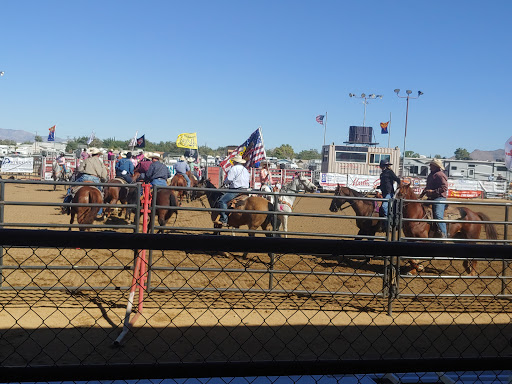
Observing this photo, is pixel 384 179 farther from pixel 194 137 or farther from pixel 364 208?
pixel 194 137

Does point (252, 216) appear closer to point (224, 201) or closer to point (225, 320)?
point (224, 201)

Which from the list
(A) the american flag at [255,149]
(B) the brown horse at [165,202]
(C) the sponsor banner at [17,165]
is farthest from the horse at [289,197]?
(C) the sponsor banner at [17,165]

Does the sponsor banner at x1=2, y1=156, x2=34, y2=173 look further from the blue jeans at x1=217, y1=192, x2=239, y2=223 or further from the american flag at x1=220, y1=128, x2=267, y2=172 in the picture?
the blue jeans at x1=217, y1=192, x2=239, y2=223

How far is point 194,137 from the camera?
28297 millimetres

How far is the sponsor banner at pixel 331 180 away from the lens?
35719 mm

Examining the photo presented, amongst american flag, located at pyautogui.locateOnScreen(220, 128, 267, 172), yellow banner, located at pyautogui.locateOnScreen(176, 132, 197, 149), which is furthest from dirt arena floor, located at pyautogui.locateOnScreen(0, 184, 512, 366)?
yellow banner, located at pyautogui.locateOnScreen(176, 132, 197, 149)

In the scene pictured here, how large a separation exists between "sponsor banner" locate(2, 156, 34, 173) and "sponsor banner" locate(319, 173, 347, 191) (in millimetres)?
19497

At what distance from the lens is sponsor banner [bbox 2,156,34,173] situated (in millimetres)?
33688

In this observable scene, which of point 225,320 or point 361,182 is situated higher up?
point 361,182

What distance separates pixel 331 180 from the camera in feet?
118

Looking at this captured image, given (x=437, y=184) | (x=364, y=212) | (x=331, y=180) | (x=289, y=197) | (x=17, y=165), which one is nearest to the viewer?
(x=437, y=184)

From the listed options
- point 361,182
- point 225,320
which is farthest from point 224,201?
point 361,182

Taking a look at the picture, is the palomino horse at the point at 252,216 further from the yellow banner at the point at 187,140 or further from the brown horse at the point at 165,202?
the yellow banner at the point at 187,140

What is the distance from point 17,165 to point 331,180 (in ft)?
68.8
